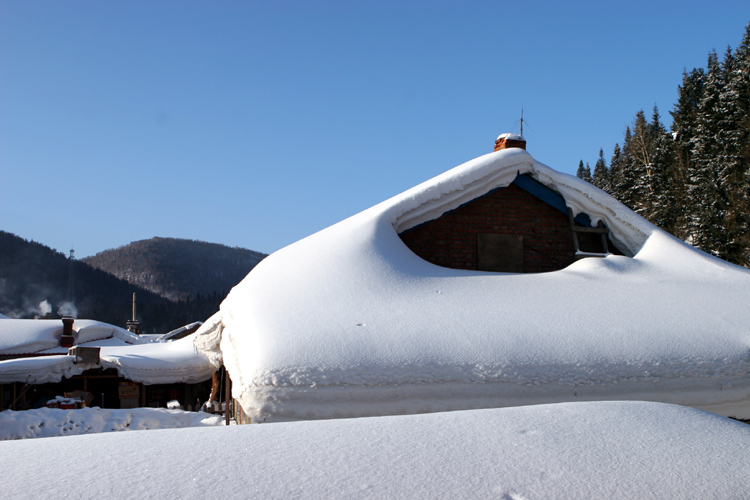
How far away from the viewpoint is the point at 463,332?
181 inches

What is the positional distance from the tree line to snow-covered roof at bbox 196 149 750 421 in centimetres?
2275

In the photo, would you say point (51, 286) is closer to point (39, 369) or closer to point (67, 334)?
point (67, 334)

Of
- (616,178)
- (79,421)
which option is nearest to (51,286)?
(616,178)

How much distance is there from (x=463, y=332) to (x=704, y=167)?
3105cm

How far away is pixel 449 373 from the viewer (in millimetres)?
4152

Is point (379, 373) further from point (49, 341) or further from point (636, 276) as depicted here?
point (49, 341)

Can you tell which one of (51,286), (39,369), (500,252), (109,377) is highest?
(51,286)

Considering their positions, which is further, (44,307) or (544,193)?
(44,307)

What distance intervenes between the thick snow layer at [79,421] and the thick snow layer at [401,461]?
7.17 metres

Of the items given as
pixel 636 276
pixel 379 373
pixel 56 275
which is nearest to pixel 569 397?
pixel 379 373

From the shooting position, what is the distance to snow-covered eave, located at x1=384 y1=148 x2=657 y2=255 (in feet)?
22.3

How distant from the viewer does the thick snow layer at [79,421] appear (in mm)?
8328

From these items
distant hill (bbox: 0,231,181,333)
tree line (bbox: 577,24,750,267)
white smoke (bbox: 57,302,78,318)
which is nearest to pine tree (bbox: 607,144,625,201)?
tree line (bbox: 577,24,750,267)

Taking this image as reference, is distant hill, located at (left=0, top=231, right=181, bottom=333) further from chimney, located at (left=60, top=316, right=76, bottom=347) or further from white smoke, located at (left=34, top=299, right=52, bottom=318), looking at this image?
chimney, located at (left=60, top=316, right=76, bottom=347)
